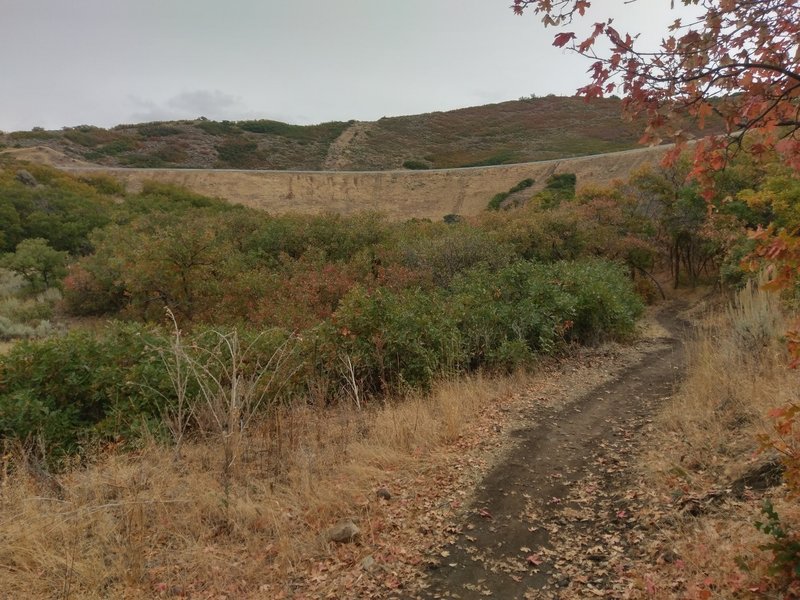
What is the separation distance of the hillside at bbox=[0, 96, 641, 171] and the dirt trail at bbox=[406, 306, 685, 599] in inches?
2076

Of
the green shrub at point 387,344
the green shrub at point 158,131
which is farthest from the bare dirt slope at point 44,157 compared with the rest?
the green shrub at point 387,344

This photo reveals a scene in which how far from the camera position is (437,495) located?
460 centimetres

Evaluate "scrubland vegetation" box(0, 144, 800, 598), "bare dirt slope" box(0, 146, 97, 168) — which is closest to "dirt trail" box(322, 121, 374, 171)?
"bare dirt slope" box(0, 146, 97, 168)

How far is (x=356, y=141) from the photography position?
68.6 meters

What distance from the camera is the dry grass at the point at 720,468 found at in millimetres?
2982

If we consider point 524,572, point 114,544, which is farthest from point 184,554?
point 524,572

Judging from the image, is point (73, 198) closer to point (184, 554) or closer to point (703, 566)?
point (184, 554)

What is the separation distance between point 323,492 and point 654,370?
6.91 metres

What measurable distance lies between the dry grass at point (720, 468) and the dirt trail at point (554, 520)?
0.81ft

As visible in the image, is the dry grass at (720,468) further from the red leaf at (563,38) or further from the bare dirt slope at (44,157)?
the bare dirt slope at (44,157)

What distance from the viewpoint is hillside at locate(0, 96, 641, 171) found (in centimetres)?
5797

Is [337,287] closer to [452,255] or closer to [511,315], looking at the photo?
[452,255]

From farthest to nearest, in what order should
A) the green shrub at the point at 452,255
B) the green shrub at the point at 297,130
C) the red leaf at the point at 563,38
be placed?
the green shrub at the point at 297,130
the green shrub at the point at 452,255
the red leaf at the point at 563,38

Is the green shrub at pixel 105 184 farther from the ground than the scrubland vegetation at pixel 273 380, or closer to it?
farther from the ground
